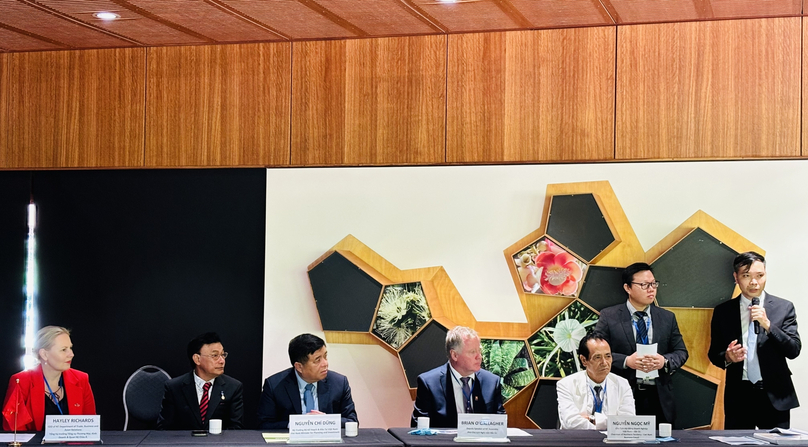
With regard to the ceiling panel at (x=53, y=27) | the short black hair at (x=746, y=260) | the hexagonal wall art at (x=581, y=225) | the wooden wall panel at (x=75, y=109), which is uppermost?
the ceiling panel at (x=53, y=27)

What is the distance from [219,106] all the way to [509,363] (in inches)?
94.2

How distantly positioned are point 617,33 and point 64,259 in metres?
3.69

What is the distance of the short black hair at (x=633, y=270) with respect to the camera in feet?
15.6

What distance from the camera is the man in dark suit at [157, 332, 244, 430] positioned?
4312mm

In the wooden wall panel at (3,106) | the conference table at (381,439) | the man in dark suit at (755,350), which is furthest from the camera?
the wooden wall panel at (3,106)

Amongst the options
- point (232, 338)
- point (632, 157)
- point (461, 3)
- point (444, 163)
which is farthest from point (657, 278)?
point (232, 338)

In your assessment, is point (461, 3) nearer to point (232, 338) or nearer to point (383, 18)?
point (383, 18)

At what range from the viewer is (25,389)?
417cm

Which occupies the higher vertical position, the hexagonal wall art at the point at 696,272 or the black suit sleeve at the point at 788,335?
the hexagonal wall art at the point at 696,272

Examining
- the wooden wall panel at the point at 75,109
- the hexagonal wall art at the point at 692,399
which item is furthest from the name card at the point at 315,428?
the wooden wall panel at the point at 75,109

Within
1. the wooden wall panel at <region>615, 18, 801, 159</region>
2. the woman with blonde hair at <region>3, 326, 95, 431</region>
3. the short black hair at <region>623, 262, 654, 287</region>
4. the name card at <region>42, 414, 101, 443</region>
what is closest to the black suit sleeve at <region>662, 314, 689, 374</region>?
the short black hair at <region>623, 262, 654, 287</region>

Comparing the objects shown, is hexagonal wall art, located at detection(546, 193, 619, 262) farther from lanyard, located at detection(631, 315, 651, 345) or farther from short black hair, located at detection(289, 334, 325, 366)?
short black hair, located at detection(289, 334, 325, 366)

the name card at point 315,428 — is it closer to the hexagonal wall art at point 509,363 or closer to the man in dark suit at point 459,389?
the man in dark suit at point 459,389

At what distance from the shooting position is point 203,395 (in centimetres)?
439
